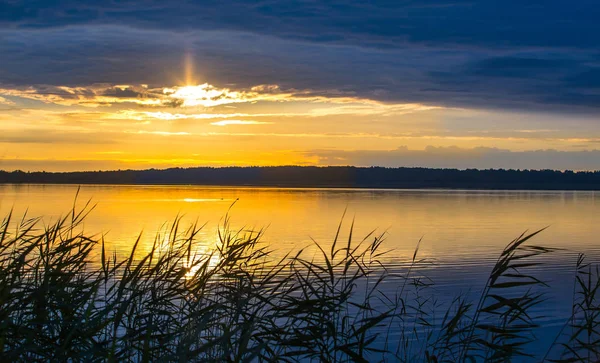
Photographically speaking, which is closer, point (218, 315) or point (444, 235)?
point (218, 315)

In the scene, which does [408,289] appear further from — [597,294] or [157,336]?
[157,336]

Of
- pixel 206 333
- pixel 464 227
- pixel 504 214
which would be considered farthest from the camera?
pixel 504 214

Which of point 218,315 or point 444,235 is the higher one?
point 218,315

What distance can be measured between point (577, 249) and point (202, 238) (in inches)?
451

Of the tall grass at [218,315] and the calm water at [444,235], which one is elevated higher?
the tall grass at [218,315]

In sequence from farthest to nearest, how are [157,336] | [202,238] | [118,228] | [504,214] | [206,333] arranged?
1. [504,214]
2. [118,228]
3. [202,238]
4. [206,333]
5. [157,336]

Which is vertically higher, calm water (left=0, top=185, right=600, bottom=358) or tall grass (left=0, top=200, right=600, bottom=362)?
tall grass (left=0, top=200, right=600, bottom=362)

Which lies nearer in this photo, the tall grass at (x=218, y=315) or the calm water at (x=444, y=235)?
the tall grass at (x=218, y=315)

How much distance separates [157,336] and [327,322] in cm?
168

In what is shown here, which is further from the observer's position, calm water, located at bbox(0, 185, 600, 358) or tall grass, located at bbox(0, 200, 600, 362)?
calm water, located at bbox(0, 185, 600, 358)

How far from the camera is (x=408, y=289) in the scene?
498 inches

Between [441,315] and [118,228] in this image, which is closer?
[441,315]

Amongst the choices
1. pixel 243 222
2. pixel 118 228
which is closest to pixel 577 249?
pixel 243 222

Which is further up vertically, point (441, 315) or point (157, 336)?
point (157, 336)
